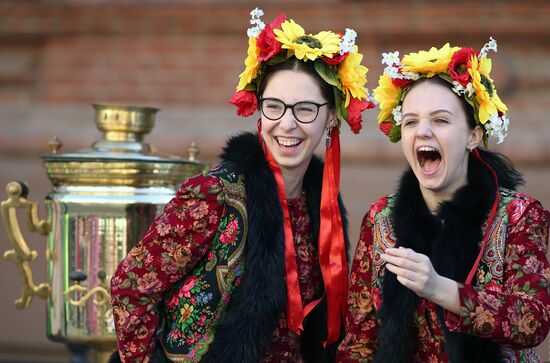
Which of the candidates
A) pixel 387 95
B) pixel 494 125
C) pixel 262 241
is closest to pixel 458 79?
pixel 494 125

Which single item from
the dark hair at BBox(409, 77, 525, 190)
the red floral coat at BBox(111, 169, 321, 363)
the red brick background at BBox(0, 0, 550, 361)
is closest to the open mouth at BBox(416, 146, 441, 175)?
the dark hair at BBox(409, 77, 525, 190)

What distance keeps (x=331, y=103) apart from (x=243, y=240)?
520 mm

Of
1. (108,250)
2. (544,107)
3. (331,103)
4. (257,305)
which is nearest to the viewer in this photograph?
(257,305)

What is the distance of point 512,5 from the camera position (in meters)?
6.36

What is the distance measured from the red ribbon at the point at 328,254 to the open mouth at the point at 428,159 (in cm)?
40

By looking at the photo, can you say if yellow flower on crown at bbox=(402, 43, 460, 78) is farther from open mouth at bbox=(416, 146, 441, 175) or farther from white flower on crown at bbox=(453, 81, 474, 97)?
open mouth at bbox=(416, 146, 441, 175)

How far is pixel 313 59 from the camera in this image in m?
3.63

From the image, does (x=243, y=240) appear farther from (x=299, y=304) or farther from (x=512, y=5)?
(x=512, y=5)

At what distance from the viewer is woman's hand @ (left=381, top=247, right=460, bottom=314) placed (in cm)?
314

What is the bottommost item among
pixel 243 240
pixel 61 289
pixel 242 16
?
pixel 61 289

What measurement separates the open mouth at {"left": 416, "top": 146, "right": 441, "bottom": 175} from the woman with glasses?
321mm

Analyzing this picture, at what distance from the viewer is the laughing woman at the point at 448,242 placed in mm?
3191

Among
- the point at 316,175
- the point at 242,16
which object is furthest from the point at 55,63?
the point at 316,175

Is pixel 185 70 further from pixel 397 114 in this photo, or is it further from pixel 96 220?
pixel 397 114
